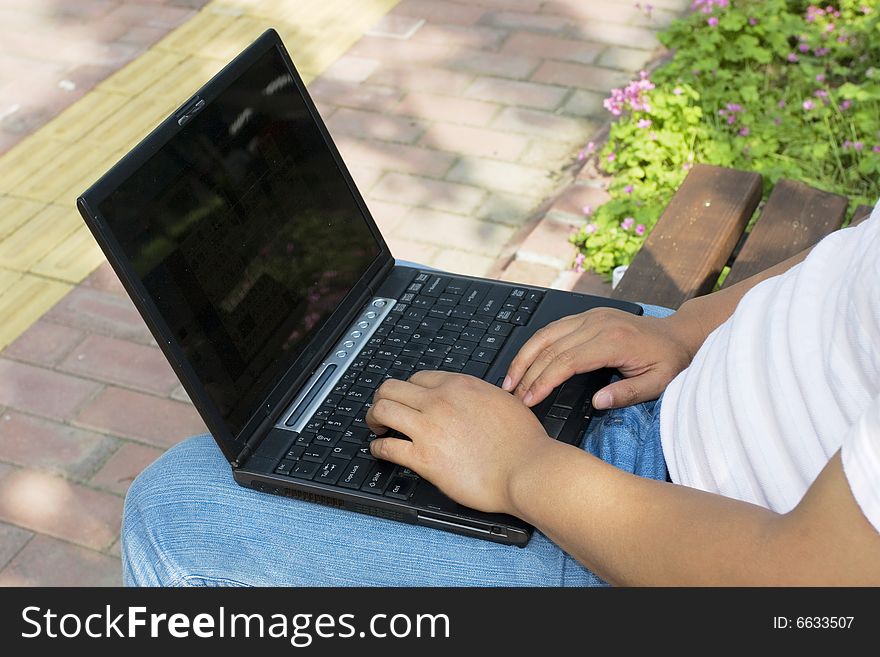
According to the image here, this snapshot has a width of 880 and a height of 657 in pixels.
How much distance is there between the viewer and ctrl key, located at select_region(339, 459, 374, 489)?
1.58 meters

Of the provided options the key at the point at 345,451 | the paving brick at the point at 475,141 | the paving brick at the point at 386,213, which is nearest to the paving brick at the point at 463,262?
the paving brick at the point at 386,213

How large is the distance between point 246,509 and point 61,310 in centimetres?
207

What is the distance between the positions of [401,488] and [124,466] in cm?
157

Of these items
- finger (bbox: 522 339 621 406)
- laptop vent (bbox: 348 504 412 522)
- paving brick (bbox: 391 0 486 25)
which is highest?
laptop vent (bbox: 348 504 412 522)

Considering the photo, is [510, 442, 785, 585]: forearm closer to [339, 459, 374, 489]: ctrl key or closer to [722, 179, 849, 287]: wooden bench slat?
[339, 459, 374, 489]: ctrl key

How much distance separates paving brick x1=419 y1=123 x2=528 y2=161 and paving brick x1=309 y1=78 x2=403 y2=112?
282 millimetres

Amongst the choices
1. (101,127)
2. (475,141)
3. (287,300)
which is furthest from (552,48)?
(287,300)

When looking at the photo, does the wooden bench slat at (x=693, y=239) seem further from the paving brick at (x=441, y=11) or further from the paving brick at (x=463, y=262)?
the paving brick at (x=441, y=11)

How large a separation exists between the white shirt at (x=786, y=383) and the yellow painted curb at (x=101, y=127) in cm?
246

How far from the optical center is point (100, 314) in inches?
135

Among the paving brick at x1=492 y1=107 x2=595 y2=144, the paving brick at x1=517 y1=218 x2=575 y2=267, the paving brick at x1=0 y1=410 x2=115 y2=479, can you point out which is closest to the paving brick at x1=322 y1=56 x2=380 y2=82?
the paving brick at x1=492 y1=107 x2=595 y2=144

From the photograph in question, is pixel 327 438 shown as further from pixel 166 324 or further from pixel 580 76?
pixel 580 76
